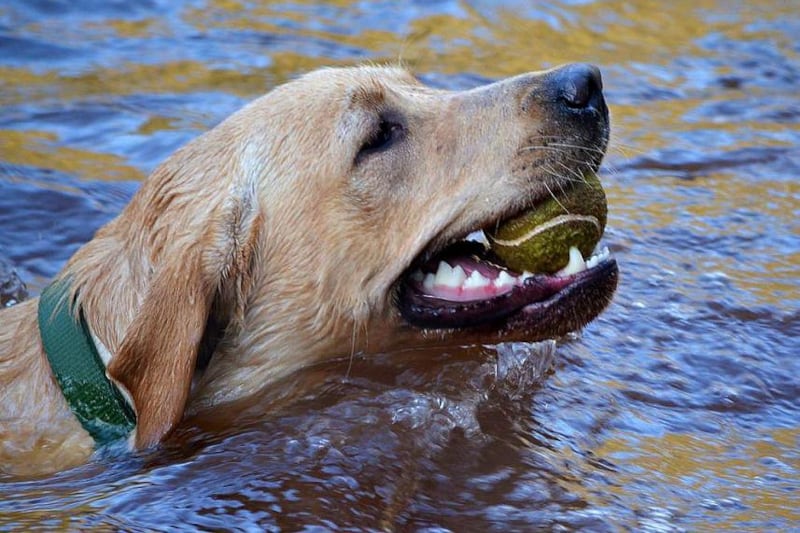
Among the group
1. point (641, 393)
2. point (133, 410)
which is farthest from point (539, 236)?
point (133, 410)

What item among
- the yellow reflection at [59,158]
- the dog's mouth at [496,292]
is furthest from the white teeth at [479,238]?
the yellow reflection at [59,158]

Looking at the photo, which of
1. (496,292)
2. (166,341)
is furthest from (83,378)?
(496,292)

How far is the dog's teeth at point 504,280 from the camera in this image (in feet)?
17.1

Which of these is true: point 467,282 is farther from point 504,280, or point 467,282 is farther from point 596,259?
point 596,259

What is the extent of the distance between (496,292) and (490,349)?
2.90 ft

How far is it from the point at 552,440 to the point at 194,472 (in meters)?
1.46

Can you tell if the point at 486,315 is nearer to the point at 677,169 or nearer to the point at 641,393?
the point at 641,393

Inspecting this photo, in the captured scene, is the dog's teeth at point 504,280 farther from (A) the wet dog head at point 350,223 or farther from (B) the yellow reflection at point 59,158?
(B) the yellow reflection at point 59,158

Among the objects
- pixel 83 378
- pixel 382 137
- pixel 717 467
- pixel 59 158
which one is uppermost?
pixel 382 137

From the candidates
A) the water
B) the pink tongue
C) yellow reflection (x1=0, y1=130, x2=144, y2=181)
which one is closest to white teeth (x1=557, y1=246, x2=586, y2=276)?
the pink tongue

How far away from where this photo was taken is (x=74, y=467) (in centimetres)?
513

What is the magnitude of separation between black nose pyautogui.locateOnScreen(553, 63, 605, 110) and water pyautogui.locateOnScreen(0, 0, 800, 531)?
642 mm

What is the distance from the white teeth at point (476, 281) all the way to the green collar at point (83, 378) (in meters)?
1.37

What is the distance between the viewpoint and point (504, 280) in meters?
5.22
